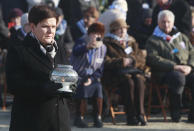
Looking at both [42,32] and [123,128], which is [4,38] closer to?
[123,128]

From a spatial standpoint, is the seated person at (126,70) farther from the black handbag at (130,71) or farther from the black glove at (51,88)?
the black glove at (51,88)

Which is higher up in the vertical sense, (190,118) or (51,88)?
(190,118)

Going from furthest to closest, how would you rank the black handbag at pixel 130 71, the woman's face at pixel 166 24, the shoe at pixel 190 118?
1. the woman's face at pixel 166 24
2. the shoe at pixel 190 118
3. the black handbag at pixel 130 71

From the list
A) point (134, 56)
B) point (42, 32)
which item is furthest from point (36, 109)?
point (134, 56)

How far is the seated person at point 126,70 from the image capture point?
8.38 m

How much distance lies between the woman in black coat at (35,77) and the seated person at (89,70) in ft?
13.2

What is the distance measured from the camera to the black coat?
4035 millimetres

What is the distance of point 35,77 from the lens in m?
4.08

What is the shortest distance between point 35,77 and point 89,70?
166 inches

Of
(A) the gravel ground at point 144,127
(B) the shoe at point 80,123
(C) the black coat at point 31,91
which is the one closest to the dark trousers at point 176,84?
(A) the gravel ground at point 144,127

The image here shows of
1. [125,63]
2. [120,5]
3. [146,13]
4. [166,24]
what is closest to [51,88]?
[125,63]

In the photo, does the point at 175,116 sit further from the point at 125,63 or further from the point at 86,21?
the point at 86,21

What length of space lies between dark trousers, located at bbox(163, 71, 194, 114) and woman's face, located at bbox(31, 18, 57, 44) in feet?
15.5

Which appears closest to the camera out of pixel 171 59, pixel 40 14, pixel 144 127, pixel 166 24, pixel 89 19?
pixel 40 14
